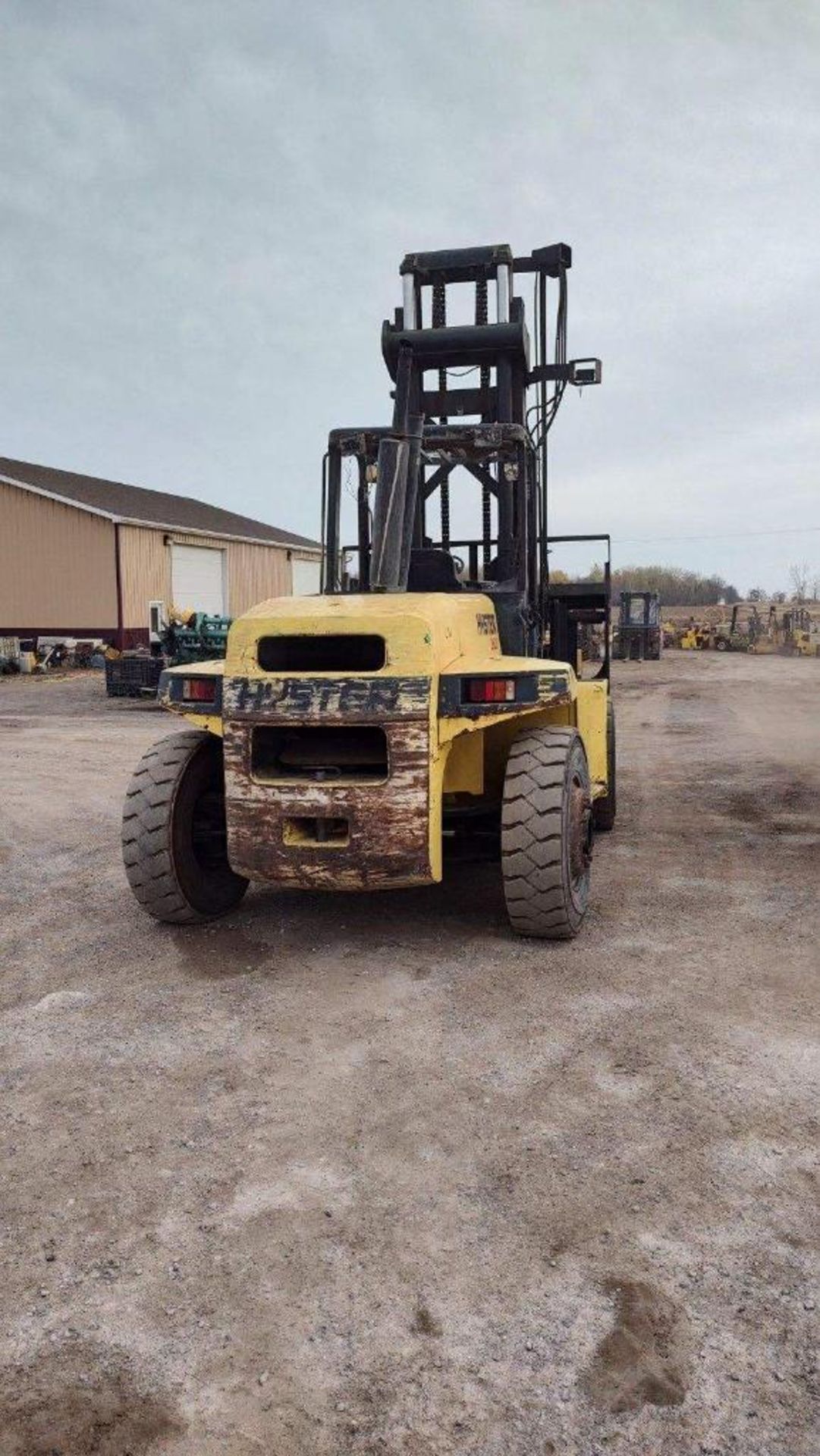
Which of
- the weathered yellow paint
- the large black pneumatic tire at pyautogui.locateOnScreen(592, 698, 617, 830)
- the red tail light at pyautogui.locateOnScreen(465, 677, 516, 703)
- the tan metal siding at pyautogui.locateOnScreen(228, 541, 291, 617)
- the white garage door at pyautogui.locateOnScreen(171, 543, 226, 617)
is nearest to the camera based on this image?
the red tail light at pyautogui.locateOnScreen(465, 677, 516, 703)

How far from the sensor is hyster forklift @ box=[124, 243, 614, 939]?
486 cm

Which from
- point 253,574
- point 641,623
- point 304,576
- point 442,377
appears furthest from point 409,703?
point 304,576

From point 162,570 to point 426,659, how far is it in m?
27.5

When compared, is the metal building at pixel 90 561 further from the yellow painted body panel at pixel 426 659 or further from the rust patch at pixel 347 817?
the rust patch at pixel 347 817

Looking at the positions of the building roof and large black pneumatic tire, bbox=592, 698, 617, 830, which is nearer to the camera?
large black pneumatic tire, bbox=592, 698, 617, 830

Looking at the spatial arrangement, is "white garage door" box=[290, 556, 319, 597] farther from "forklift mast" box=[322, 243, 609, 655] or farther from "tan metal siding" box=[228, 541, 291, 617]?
"forklift mast" box=[322, 243, 609, 655]

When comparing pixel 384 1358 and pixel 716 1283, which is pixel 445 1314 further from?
pixel 716 1283

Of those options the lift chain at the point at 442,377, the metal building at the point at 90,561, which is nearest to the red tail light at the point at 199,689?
the lift chain at the point at 442,377

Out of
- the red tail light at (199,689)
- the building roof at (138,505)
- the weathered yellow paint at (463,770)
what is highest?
the building roof at (138,505)

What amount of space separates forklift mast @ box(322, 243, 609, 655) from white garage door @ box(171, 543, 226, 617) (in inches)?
975

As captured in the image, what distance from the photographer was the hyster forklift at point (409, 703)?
191 inches

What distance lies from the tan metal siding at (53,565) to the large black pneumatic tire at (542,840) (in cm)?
2550

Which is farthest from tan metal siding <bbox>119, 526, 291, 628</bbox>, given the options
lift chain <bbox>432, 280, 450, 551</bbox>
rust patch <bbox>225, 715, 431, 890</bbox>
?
rust patch <bbox>225, 715, 431, 890</bbox>

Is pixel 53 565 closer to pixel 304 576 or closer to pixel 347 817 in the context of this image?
pixel 304 576
